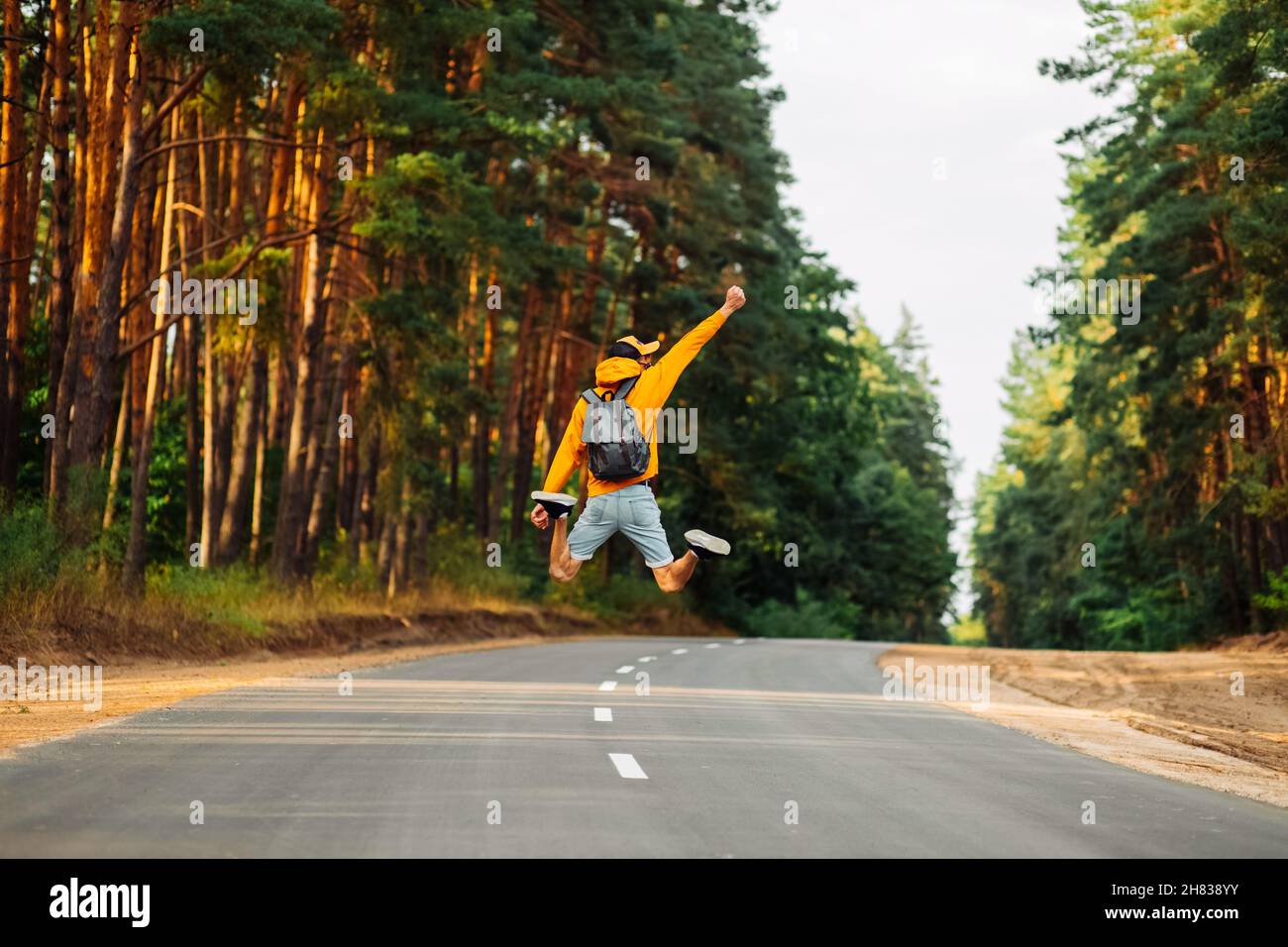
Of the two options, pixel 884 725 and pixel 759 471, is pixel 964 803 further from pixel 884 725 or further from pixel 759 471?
pixel 759 471

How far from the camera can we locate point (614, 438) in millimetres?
10656

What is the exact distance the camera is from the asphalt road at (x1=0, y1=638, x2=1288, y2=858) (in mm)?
8195

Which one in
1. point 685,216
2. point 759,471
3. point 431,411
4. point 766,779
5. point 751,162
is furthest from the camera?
point 759,471

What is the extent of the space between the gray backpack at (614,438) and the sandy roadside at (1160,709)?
5.14m

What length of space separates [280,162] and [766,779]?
2639 cm

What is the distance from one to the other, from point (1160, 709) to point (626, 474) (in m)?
12.7

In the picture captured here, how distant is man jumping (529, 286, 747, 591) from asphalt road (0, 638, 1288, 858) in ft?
4.96

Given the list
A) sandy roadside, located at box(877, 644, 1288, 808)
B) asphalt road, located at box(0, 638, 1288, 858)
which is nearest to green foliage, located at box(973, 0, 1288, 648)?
sandy roadside, located at box(877, 644, 1288, 808)

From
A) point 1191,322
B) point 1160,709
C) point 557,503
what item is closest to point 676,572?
point 557,503

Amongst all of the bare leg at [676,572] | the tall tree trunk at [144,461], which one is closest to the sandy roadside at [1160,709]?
the bare leg at [676,572]

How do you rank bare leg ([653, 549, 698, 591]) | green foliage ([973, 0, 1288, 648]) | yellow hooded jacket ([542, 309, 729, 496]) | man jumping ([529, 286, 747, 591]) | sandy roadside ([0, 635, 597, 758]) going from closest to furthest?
yellow hooded jacket ([542, 309, 729, 496]), man jumping ([529, 286, 747, 591]), bare leg ([653, 549, 698, 591]), sandy roadside ([0, 635, 597, 758]), green foliage ([973, 0, 1288, 648])

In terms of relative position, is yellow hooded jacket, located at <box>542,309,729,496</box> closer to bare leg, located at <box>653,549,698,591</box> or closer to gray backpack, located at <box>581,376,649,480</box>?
gray backpack, located at <box>581,376,649,480</box>
